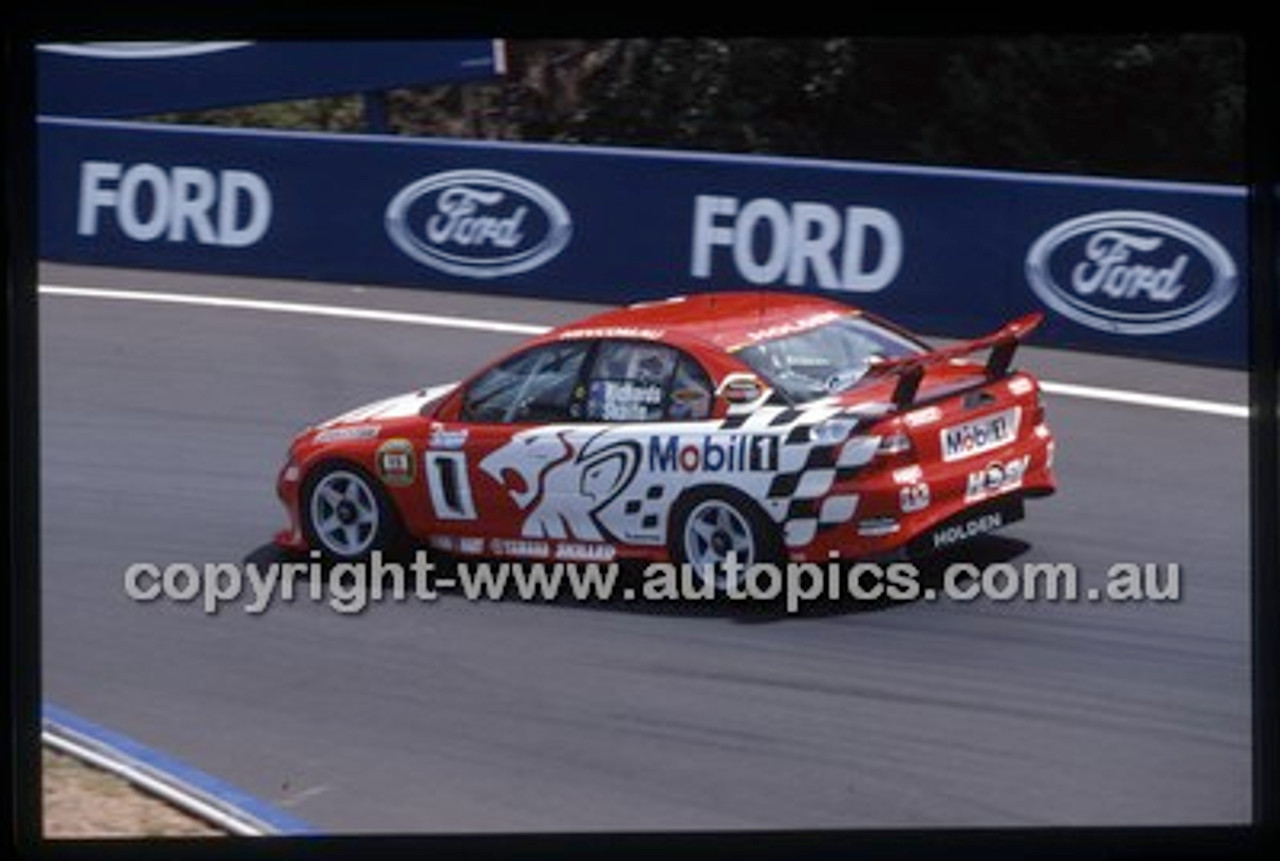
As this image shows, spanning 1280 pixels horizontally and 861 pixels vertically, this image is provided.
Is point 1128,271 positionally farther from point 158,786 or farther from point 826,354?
point 158,786

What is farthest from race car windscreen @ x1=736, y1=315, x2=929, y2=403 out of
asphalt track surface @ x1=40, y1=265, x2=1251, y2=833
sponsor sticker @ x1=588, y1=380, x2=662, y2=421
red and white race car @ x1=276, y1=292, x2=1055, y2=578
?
asphalt track surface @ x1=40, y1=265, x2=1251, y2=833

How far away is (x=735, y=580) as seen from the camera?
31.0ft

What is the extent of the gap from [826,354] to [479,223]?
4.73ft

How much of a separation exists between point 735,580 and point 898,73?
6.80ft

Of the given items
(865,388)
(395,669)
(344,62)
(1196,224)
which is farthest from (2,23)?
(1196,224)

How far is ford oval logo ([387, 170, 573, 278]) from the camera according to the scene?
10062 mm

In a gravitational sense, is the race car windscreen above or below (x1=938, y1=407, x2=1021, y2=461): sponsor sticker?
above

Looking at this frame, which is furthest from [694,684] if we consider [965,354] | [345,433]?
[345,433]

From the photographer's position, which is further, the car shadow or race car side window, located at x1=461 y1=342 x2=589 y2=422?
race car side window, located at x1=461 y1=342 x2=589 y2=422

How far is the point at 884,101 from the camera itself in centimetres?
1005

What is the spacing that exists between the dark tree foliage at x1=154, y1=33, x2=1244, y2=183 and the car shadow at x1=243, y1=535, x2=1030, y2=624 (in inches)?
59.1

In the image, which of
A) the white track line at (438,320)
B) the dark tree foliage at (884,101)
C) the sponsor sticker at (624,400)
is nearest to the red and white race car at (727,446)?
the sponsor sticker at (624,400)

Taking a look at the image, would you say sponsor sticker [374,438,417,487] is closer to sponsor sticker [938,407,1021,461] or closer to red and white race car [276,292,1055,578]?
red and white race car [276,292,1055,578]

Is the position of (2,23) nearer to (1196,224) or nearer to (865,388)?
(865,388)
